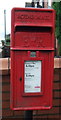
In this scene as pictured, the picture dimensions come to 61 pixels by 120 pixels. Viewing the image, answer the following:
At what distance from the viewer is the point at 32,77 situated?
233 cm

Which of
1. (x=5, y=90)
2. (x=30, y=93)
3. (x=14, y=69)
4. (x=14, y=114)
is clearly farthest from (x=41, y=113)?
(x=14, y=69)

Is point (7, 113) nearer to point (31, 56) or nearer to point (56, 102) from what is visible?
point (56, 102)

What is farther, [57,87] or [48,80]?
[57,87]

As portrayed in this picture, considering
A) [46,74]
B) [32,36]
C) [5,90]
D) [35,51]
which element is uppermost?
[32,36]

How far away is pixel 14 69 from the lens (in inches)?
90.7

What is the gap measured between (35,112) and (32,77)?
3.07 ft

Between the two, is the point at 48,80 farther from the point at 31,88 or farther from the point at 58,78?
the point at 58,78

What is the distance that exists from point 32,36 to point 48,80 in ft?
1.56

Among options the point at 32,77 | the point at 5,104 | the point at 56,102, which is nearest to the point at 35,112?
the point at 56,102

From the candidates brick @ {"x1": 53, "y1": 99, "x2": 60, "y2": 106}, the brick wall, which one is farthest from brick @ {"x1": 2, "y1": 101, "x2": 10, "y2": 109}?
brick @ {"x1": 53, "y1": 99, "x2": 60, "y2": 106}

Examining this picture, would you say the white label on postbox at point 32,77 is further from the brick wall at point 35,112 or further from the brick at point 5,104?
the brick at point 5,104

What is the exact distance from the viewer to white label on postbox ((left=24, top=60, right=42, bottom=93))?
231cm

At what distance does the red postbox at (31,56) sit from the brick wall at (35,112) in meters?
0.65

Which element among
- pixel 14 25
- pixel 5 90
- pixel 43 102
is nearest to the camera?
pixel 14 25
